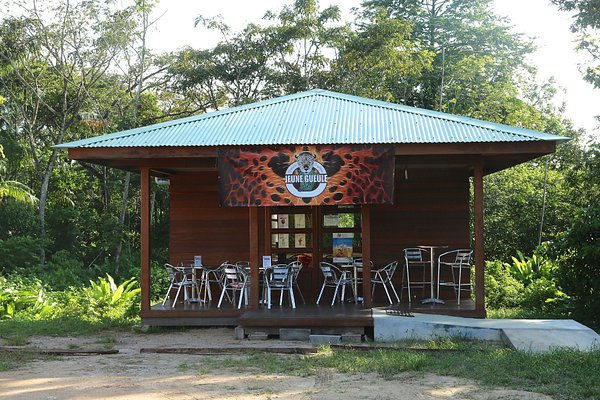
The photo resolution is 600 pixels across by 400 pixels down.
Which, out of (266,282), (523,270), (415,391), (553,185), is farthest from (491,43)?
(415,391)

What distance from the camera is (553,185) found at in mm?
23016

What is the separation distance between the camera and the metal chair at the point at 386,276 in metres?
Answer: 13.0

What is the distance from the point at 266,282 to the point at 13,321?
4.88 meters

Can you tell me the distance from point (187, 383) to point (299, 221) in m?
6.46

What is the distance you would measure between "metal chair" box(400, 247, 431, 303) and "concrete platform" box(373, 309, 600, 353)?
189 centimetres

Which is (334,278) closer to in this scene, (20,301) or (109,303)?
(109,303)

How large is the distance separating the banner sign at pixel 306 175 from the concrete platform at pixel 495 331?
6.50ft

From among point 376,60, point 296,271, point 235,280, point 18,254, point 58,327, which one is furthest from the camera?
point 376,60

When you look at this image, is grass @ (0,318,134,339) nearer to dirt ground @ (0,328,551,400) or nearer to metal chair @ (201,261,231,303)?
metal chair @ (201,261,231,303)

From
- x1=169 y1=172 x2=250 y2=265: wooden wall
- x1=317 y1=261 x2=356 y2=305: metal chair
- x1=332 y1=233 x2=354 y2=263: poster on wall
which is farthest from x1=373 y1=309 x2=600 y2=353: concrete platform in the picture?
x1=169 y1=172 x2=250 y2=265: wooden wall

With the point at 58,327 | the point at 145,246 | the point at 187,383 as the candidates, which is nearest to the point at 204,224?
the point at 145,246

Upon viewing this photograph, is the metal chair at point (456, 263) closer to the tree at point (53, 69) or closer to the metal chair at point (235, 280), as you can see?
the metal chair at point (235, 280)

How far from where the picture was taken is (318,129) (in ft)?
40.5

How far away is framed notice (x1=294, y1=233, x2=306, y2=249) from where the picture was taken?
14.1 meters
